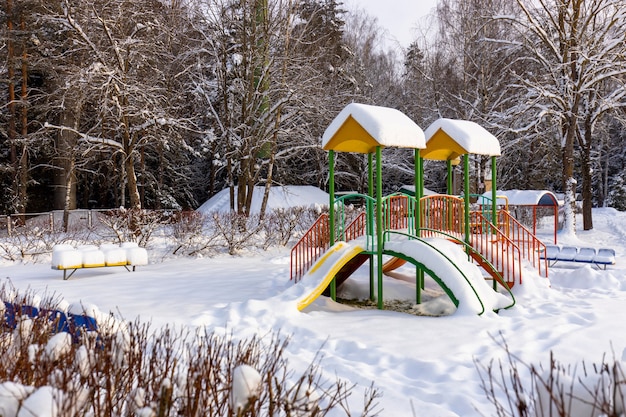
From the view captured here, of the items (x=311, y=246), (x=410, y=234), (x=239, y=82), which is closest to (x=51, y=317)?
(x=311, y=246)

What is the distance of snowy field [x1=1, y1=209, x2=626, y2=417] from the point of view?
4.50 meters

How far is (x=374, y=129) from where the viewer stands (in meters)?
7.65

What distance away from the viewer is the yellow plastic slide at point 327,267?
25.0ft

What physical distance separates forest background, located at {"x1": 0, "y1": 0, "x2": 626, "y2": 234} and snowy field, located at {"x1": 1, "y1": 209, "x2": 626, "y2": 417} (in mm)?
6339

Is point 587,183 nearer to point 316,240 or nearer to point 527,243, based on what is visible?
point 527,243

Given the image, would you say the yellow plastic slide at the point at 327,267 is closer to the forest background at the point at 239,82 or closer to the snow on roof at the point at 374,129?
the snow on roof at the point at 374,129

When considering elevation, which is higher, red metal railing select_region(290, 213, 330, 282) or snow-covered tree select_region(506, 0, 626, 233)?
snow-covered tree select_region(506, 0, 626, 233)

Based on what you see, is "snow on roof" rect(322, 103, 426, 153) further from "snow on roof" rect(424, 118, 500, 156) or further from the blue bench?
the blue bench

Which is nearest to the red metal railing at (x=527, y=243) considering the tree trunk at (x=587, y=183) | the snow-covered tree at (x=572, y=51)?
the snow-covered tree at (x=572, y=51)

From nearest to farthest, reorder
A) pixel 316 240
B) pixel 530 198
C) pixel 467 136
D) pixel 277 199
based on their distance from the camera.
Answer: pixel 467 136 < pixel 316 240 < pixel 530 198 < pixel 277 199

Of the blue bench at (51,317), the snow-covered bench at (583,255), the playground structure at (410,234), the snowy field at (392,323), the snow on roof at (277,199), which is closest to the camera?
the blue bench at (51,317)

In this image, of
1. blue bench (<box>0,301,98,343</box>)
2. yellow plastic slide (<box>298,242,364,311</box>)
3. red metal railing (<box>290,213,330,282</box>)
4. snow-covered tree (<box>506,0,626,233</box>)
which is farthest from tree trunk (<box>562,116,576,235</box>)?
Answer: blue bench (<box>0,301,98,343</box>)

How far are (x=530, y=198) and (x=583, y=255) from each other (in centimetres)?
539

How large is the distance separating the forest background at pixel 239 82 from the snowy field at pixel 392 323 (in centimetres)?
634
